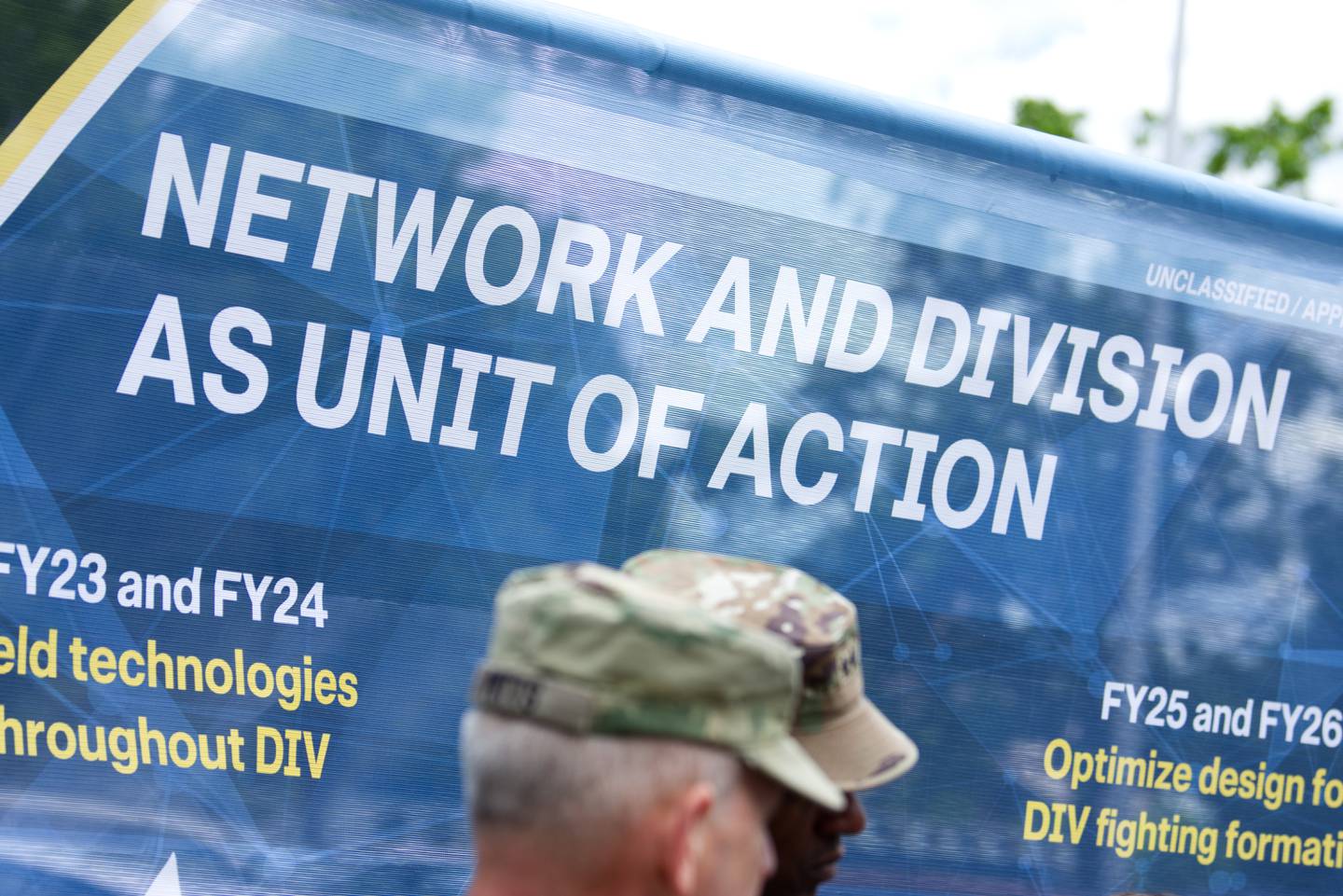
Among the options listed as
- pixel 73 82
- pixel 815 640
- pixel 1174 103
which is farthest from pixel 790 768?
pixel 1174 103

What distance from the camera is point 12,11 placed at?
207 centimetres

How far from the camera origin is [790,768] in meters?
1.24

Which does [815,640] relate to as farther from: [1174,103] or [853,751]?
[1174,103]

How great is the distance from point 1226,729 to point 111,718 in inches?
85.0

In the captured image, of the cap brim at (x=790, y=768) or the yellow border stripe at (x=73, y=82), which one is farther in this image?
the yellow border stripe at (x=73, y=82)

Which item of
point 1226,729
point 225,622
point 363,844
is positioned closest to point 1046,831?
point 1226,729

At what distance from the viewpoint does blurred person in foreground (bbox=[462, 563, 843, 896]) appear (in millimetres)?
1126

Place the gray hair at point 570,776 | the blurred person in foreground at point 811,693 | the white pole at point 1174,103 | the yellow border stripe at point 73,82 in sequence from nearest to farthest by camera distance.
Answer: the gray hair at point 570,776
the blurred person in foreground at point 811,693
the yellow border stripe at point 73,82
the white pole at point 1174,103

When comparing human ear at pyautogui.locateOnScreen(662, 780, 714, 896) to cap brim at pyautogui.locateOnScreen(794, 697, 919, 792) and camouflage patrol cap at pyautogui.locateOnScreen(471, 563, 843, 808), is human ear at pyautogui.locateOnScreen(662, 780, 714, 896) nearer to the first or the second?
camouflage patrol cap at pyautogui.locateOnScreen(471, 563, 843, 808)

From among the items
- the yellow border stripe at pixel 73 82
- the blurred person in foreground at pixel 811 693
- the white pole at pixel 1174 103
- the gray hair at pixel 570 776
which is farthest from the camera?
the white pole at pixel 1174 103

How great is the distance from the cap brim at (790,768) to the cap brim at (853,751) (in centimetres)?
47

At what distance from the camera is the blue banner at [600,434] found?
2.13 meters

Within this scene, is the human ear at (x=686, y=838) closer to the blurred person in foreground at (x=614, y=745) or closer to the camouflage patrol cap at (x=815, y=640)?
the blurred person in foreground at (x=614, y=745)

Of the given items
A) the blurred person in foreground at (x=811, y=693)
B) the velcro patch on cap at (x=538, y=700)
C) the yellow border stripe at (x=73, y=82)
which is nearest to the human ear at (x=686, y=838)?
the velcro patch on cap at (x=538, y=700)
